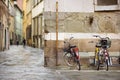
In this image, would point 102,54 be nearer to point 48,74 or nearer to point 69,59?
point 69,59

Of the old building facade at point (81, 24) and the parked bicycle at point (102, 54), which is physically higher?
the old building facade at point (81, 24)

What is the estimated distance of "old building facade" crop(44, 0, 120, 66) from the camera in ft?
54.4

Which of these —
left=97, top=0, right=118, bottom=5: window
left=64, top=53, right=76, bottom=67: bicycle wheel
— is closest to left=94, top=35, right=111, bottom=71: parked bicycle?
left=64, top=53, right=76, bottom=67: bicycle wheel

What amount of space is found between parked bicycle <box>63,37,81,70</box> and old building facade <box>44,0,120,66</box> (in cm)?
24

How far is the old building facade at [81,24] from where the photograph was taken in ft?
54.4

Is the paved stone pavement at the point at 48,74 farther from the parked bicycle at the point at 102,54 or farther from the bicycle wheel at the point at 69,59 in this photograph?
the bicycle wheel at the point at 69,59

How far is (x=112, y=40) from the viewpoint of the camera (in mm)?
16828

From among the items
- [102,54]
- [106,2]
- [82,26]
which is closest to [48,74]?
[102,54]

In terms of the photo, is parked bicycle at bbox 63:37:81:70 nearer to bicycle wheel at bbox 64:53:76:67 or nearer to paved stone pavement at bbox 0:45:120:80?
bicycle wheel at bbox 64:53:76:67

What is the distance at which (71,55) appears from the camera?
1648cm

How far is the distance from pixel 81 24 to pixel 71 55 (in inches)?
58.4

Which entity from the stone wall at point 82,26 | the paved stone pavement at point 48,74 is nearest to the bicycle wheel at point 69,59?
the stone wall at point 82,26

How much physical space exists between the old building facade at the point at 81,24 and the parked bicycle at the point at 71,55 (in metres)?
0.24

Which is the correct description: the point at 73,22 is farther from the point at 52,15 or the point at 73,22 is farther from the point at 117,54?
the point at 117,54
